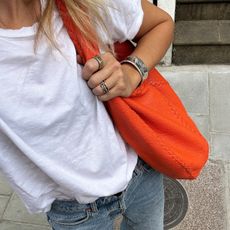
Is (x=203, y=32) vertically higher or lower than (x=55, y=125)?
lower

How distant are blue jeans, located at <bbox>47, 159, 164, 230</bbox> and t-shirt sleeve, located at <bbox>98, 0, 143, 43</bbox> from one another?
40 cm

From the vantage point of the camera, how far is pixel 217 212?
247cm

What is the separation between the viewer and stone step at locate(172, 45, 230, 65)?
3.79 metres

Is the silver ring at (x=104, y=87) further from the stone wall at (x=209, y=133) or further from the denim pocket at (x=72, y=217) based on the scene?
the stone wall at (x=209, y=133)

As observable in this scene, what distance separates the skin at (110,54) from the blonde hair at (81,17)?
1.2 inches

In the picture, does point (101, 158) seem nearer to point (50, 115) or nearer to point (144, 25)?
point (50, 115)

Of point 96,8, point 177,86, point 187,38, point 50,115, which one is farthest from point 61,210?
point 187,38

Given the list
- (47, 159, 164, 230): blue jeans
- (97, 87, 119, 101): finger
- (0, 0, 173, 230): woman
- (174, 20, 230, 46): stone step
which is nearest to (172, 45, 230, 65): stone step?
(174, 20, 230, 46): stone step

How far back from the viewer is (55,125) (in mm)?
977

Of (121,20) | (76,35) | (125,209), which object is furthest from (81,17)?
(125,209)

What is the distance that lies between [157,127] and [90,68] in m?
0.32

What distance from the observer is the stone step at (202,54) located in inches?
149

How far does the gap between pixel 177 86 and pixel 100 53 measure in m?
2.63

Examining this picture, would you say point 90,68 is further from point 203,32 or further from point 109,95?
point 203,32
